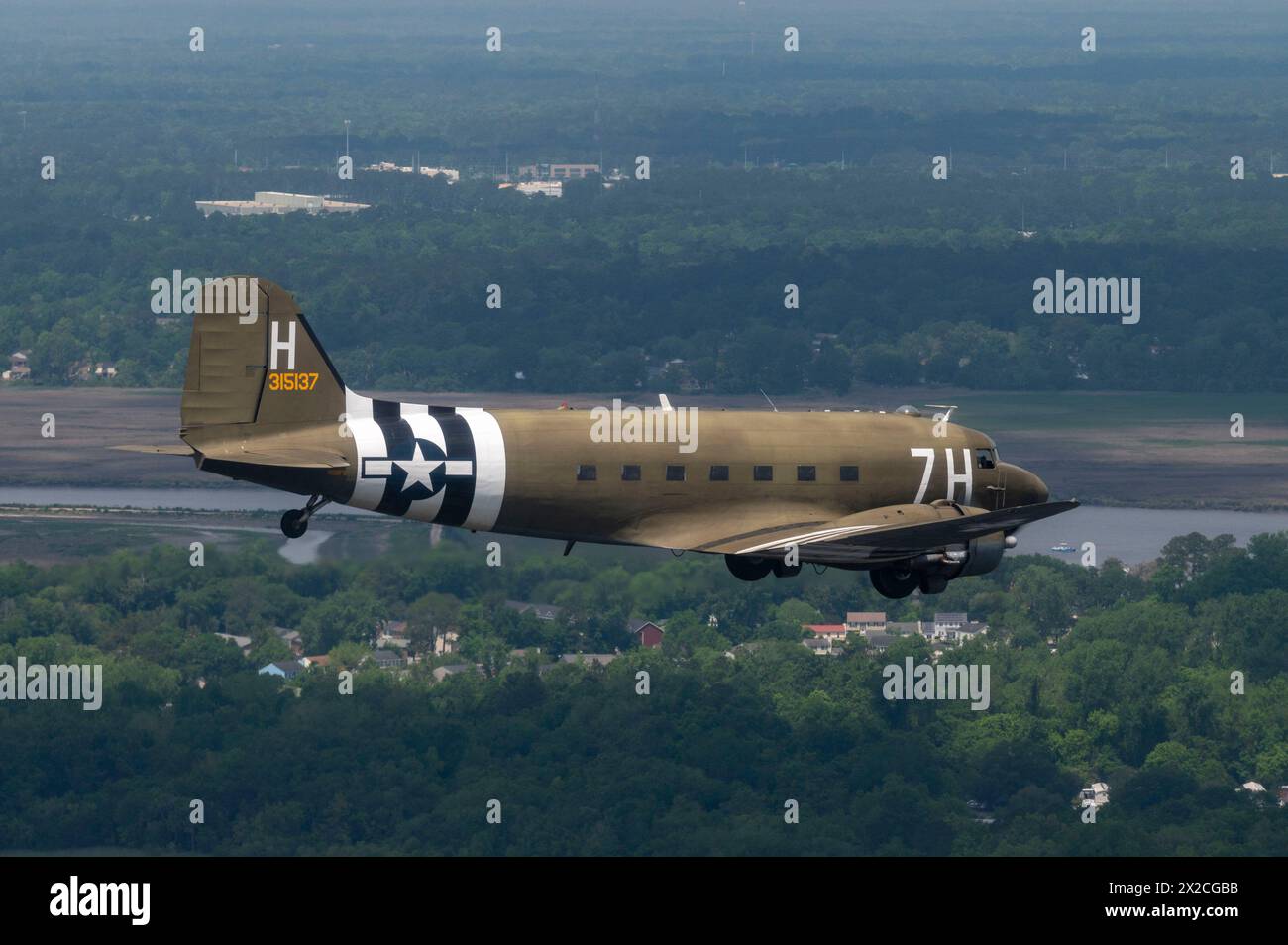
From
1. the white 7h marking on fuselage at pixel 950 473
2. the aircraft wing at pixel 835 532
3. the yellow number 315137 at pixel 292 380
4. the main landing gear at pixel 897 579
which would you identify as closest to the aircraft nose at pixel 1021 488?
the white 7h marking on fuselage at pixel 950 473

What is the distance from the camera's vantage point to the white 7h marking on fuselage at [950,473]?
9575 cm

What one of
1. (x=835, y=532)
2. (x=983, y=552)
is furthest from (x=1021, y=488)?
(x=835, y=532)

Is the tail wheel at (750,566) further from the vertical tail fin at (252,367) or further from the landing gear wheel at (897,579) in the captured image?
the vertical tail fin at (252,367)

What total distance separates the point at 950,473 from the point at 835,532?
234 inches

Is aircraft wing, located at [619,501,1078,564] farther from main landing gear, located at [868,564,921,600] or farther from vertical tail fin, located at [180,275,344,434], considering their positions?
vertical tail fin, located at [180,275,344,434]

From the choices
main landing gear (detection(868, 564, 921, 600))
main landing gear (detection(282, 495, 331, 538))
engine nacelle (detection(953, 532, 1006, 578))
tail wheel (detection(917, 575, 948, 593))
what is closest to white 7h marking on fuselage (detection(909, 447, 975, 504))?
engine nacelle (detection(953, 532, 1006, 578))

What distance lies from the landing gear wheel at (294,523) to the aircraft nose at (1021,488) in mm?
23846

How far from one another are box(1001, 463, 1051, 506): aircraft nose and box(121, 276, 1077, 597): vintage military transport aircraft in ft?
10.6
